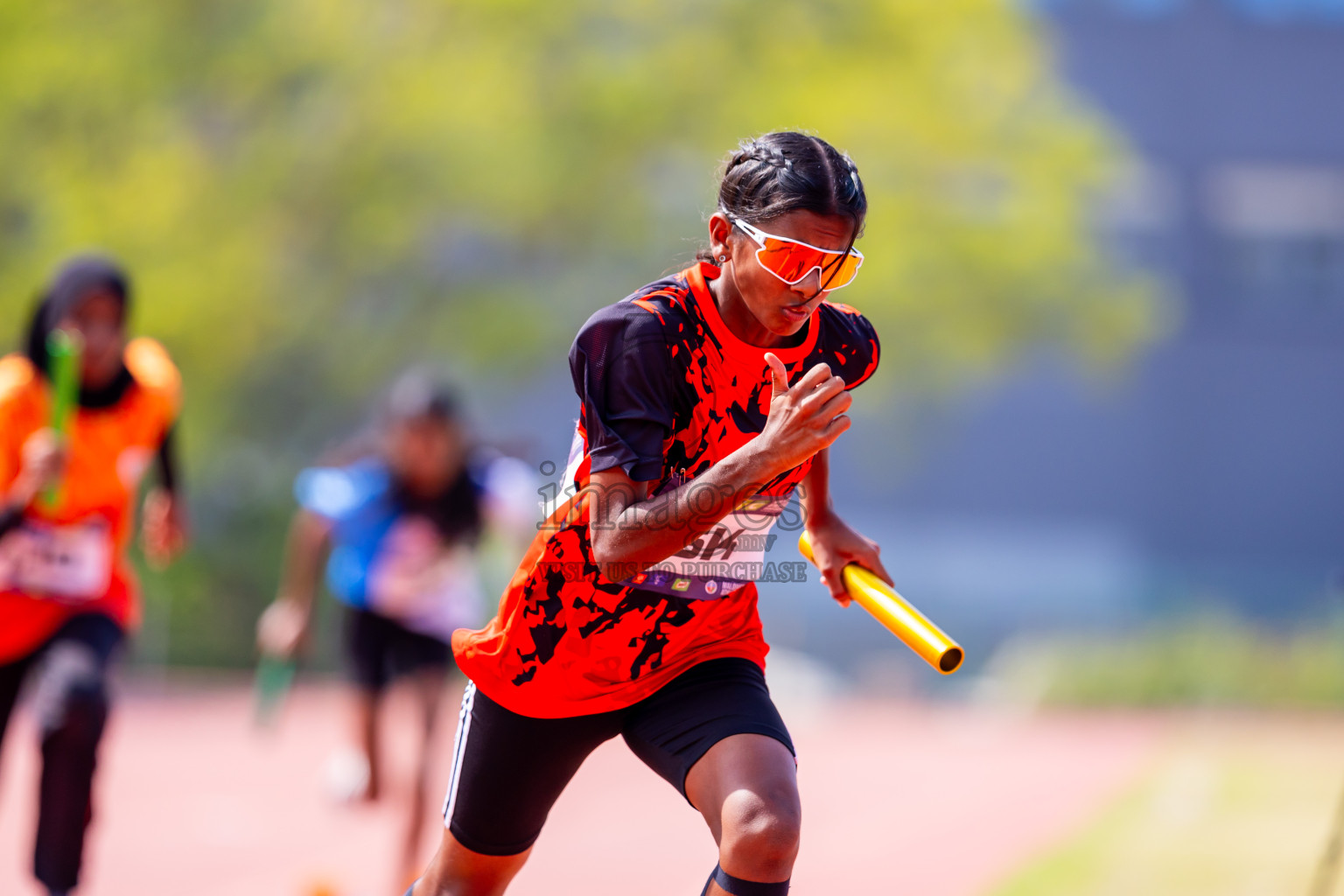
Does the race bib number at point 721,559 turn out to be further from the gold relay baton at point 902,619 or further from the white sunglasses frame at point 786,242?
the white sunglasses frame at point 786,242

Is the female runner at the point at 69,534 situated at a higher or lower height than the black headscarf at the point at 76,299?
lower

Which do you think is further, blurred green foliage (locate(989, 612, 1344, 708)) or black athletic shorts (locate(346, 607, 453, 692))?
blurred green foliage (locate(989, 612, 1344, 708))

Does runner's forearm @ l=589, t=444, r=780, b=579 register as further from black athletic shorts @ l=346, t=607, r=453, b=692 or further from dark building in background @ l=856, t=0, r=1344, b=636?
dark building in background @ l=856, t=0, r=1344, b=636

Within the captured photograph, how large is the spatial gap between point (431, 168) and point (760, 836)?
640 inches

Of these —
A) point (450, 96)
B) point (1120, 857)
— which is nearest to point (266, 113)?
point (450, 96)

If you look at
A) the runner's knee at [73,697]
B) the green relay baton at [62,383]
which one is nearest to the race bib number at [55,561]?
the green relay baton at [62,383]

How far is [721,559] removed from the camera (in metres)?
3.47

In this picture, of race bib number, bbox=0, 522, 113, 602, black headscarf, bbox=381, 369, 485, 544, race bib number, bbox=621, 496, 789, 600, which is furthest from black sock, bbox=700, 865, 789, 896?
black headscarf, bbox=381, 369, 485, 544

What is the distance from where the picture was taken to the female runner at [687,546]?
305cm

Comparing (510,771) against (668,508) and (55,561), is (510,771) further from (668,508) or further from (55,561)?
(55,561)

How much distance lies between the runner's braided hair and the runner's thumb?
0.29 meters

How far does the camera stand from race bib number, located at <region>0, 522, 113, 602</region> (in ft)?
16.6

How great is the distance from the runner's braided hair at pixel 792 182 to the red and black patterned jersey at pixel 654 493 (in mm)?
239

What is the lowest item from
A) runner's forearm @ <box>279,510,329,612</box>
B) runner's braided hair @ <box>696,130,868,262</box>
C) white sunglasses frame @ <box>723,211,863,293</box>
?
runner's forearm @ <box>279,510,329,612</box>
